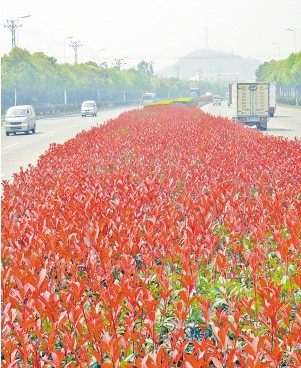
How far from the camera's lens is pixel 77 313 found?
3.82m

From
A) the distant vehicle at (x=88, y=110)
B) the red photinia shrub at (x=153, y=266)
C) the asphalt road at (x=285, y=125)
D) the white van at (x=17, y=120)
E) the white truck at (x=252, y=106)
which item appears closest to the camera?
the red photinia shrub at (x=153, y=266)

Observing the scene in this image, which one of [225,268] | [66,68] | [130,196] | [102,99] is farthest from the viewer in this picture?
[102,99]

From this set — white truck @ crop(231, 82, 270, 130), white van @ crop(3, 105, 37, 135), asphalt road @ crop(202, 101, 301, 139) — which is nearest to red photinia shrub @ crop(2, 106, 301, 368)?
asphalt road @ crop(202, 101, 301, 139)

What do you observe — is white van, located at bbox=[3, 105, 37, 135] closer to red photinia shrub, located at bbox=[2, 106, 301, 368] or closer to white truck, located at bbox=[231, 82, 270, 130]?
white truck, located at bbox=[231, 82, 270, 130]

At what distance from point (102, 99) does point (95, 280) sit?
122m

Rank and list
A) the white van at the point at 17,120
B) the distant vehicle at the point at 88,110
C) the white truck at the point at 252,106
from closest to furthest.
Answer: the white truck at the point at 252,106
the white van at the point at 17,120
the distant vehicle at the point at 88,110

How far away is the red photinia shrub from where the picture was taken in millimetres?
3666

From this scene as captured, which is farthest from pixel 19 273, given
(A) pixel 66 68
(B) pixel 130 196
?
(A) pixel 66 68

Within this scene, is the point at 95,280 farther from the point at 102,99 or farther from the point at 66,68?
the point at 102,99

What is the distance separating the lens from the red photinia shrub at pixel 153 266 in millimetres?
3666

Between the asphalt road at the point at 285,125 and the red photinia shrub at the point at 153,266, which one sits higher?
the red photinia shrub at the point at 153,266

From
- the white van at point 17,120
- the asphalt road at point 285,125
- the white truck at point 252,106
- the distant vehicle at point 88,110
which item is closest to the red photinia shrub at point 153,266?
the asphalt road at point 285,125

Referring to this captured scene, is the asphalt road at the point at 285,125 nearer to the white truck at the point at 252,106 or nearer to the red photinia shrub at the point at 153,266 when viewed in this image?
the white truck at the point at 252,106

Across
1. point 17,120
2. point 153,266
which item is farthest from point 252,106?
point 153,266
